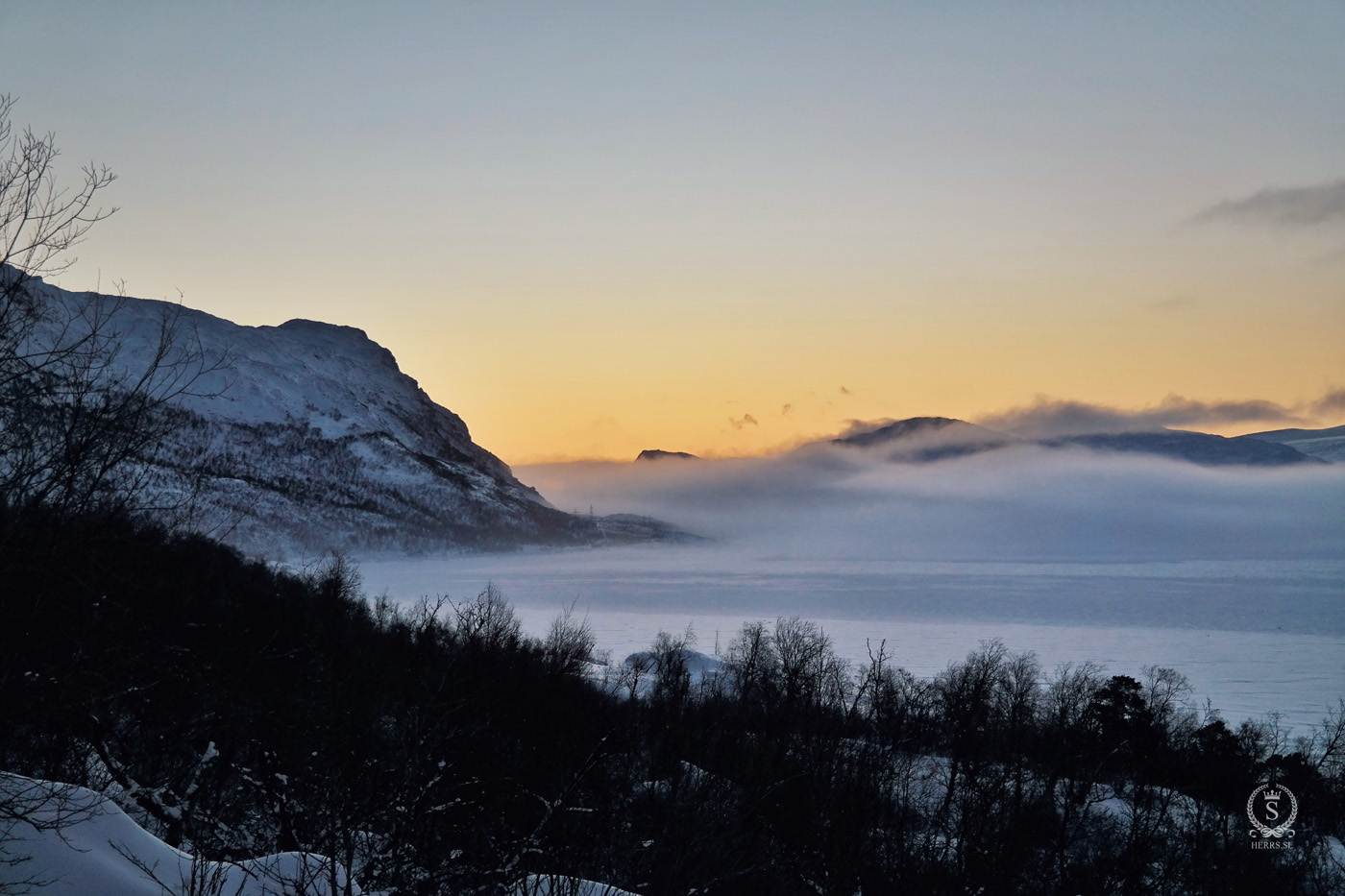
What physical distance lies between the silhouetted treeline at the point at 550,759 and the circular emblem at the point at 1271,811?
1154mm

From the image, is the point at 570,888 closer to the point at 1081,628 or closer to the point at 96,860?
the point at 96,860

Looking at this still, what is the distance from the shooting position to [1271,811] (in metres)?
33.0

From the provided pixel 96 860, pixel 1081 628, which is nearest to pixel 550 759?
pixel 96 860

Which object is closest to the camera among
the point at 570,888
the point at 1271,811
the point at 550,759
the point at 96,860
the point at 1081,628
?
the point at 96,860

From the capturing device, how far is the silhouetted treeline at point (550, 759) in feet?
27.8

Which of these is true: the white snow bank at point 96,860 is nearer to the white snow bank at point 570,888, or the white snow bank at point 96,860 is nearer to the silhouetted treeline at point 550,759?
the silhouetted treeline at point 550,759

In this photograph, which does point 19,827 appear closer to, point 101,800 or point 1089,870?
point 101,800

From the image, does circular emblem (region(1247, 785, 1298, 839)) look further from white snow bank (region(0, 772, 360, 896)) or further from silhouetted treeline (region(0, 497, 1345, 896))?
white snow bank (region(0, 772, 360, 896))

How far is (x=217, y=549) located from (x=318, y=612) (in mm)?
16523

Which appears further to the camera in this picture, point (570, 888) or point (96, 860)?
point (570, 888)

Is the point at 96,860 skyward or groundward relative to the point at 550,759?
skyward

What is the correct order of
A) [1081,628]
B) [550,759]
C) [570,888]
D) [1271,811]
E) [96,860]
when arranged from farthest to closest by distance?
[1081,628], [1271,811], [550,759], [570,888], [96,860]

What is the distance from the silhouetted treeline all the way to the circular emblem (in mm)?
1154

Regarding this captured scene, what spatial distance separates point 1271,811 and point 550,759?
28.2 metres
